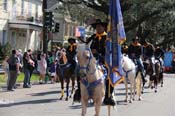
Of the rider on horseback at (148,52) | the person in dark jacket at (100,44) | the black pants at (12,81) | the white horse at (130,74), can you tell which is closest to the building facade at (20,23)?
the black pants at (12,81)

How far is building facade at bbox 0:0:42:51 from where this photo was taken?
51031mm

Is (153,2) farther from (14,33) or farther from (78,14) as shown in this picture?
(14,33)

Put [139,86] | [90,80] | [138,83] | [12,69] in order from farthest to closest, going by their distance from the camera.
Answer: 1. [12,69]
2. [138,83]
3. [139,86]
4. [90,80]

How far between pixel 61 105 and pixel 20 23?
37301 mm

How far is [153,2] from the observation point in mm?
40250

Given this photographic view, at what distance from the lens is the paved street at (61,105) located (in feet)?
46.2

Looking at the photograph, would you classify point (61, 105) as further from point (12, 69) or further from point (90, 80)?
point (12, 69)

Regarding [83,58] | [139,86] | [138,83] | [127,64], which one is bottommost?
[139,86]

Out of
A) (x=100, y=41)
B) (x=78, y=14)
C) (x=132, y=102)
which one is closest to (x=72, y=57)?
(x=132, y=102)

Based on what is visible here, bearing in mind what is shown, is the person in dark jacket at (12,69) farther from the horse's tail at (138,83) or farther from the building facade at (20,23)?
the building facade at (20,23)

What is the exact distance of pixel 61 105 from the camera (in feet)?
52.1

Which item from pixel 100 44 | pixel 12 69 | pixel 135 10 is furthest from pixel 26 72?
pixel 135 10

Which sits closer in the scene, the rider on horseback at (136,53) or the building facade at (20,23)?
the rider on horseback at (136,53)

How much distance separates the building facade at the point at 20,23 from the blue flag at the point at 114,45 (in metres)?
38.2
